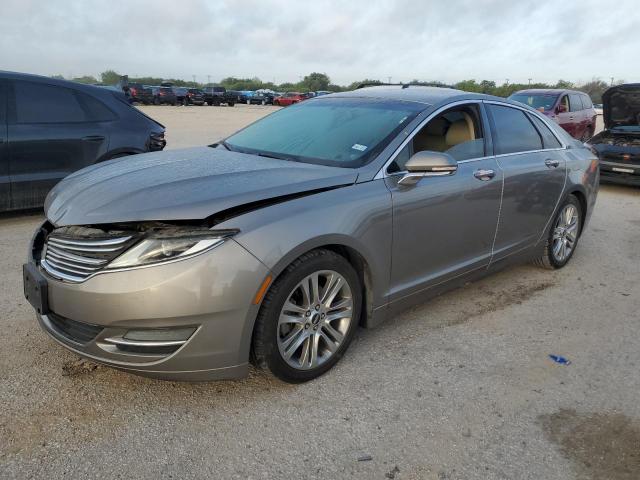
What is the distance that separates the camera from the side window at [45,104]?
5945mm

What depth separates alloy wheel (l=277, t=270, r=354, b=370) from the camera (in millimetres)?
2848

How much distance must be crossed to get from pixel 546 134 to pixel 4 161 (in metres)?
5.45

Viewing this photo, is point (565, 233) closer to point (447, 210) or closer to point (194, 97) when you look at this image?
point (447, 210)

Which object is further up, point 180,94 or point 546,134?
point 180,94

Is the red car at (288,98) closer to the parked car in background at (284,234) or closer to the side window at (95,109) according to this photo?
the side window at (95,109)

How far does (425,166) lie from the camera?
3246 mm

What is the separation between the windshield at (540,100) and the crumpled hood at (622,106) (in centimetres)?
336

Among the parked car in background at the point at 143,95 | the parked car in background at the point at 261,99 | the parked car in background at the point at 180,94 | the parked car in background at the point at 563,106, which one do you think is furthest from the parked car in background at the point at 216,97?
the parked car in background at the point at 563,106

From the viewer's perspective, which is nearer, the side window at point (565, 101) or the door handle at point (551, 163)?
the door handle at point (551, 163)

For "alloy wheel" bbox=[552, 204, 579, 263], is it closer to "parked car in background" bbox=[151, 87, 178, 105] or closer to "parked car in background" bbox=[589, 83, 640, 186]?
"parked car in background" bbox=[589, 83, 640, 186]

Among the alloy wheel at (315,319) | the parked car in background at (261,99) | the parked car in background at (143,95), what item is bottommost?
the alloy wheel at (315,319)

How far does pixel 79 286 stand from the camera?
2.53 m

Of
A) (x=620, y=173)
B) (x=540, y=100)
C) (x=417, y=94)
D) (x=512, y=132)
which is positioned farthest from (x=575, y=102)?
(x=417, y=94)

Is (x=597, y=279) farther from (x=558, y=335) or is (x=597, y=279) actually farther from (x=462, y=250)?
(x=462, y=250)
